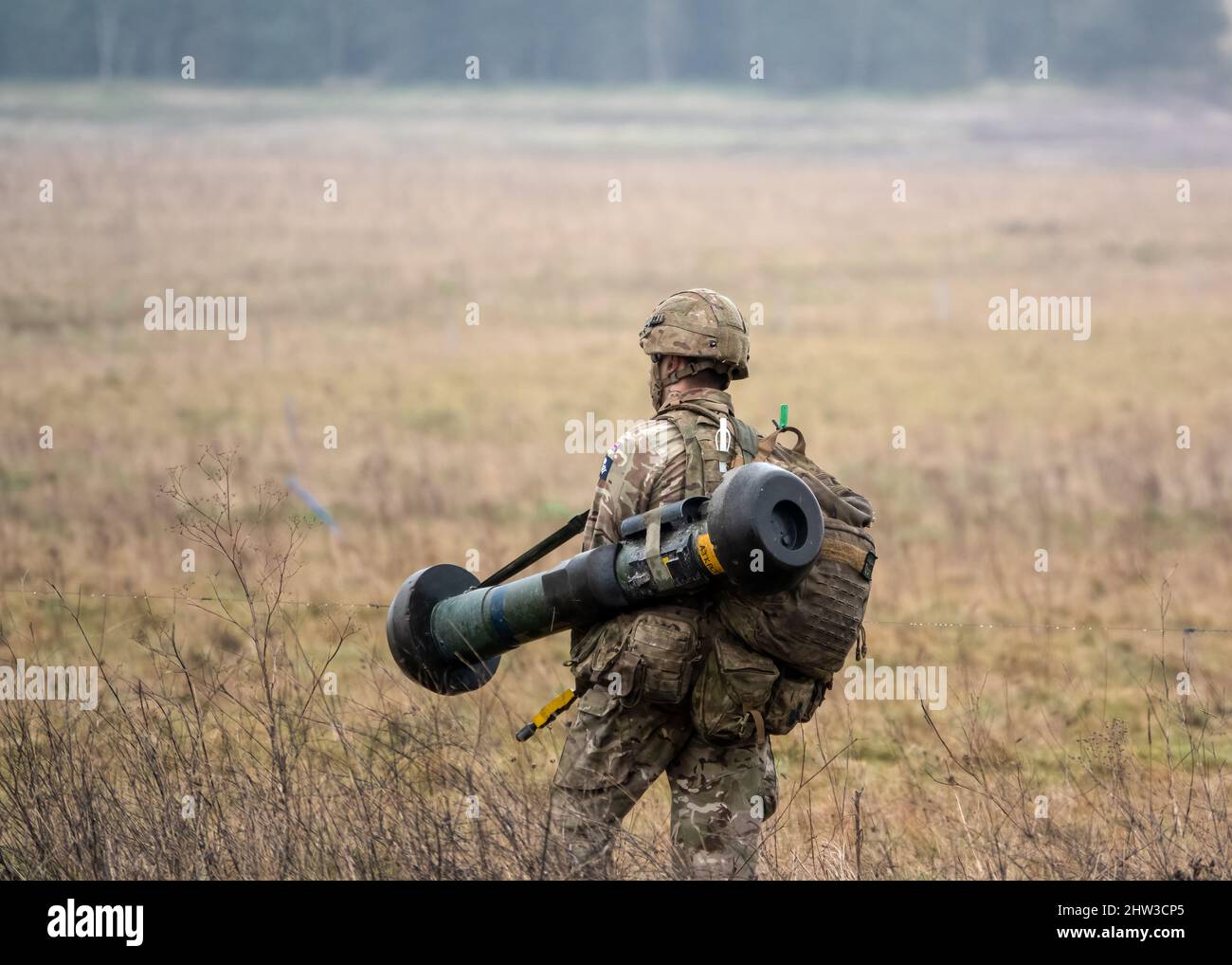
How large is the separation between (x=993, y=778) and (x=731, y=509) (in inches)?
130

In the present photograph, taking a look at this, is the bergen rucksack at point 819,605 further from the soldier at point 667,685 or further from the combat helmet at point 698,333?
the combat helmet at point 698,333

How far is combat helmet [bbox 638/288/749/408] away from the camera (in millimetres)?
5031

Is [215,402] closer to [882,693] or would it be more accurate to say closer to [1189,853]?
[882,693]

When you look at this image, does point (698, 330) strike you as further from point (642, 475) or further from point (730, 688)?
point (730, 688)

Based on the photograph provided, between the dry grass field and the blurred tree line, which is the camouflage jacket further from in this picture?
the blurred tree line

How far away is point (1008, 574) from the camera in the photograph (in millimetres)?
Result: 12586

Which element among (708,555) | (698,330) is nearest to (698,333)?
(698,330)

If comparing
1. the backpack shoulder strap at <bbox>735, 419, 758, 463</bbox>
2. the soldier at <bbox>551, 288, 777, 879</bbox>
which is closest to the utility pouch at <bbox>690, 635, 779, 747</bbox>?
the soldier at <bbox>551, 288, 777, 879</bbox>

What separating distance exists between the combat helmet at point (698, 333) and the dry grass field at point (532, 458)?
137 cm

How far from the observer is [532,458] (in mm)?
17922

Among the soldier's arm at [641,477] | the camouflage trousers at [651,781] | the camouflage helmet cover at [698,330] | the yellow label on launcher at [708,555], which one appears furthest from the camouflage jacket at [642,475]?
the camouflage trousers at [651,781]

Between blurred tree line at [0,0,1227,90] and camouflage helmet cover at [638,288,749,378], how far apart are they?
7900 centimetres

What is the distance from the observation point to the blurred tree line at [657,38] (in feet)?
265

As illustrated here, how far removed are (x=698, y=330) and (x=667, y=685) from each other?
112 cm
